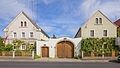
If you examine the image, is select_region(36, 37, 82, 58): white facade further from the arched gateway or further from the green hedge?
the green hedge

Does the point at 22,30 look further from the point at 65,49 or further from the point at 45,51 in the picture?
the point at 65,49

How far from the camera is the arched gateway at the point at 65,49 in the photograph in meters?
18.7

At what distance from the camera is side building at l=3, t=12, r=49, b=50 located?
70.4 feet

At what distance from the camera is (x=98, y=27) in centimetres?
1952

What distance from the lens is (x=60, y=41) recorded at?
61.9 ft

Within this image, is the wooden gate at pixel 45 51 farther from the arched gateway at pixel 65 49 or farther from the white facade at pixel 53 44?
the arched gateway at pixel 65 49

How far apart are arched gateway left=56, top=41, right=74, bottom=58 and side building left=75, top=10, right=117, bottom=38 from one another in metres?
3.43

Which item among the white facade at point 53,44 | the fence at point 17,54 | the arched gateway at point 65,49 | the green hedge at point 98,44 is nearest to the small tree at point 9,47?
the fence at point 17,54

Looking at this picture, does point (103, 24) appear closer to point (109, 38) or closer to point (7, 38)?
point (109, 38)

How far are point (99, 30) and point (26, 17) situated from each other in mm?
16370

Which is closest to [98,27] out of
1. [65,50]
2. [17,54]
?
[65,50]

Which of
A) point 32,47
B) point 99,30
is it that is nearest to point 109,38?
point 99,30

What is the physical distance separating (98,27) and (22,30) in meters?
16.7

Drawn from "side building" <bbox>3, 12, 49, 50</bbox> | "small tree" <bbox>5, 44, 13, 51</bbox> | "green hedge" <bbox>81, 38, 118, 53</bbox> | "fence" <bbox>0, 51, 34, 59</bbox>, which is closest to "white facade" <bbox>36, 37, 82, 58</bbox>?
"green hedge" <bbox>81, 38, 118, 53</bbox>
